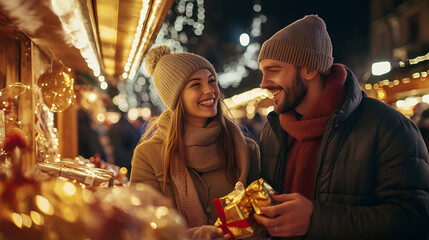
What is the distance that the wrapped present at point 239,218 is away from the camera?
1.63 m

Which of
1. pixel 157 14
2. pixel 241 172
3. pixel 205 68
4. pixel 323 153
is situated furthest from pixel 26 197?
pixel 205 68

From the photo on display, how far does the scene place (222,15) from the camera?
16.3m

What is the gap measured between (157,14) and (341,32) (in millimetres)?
18495

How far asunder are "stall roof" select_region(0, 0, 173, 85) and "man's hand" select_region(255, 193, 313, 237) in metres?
1.23

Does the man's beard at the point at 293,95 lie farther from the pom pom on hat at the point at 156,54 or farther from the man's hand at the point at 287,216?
the pom pom on hat at the point at 156,54

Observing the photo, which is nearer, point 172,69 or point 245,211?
point 245,211

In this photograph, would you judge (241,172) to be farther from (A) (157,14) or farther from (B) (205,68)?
(A) (157,14)

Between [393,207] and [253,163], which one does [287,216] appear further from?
[253,163]

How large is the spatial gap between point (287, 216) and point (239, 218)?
249 millimetres

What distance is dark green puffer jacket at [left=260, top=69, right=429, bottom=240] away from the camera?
71.7 inches

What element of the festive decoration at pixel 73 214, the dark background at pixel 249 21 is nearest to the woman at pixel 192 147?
the festive decoration at pixel 73 214

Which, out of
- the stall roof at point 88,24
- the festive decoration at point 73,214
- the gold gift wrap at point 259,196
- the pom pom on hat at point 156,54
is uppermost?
the stall roof at point 88,24

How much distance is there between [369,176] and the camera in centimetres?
195

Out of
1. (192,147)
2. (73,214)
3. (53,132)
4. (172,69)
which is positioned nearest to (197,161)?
(192,147)
